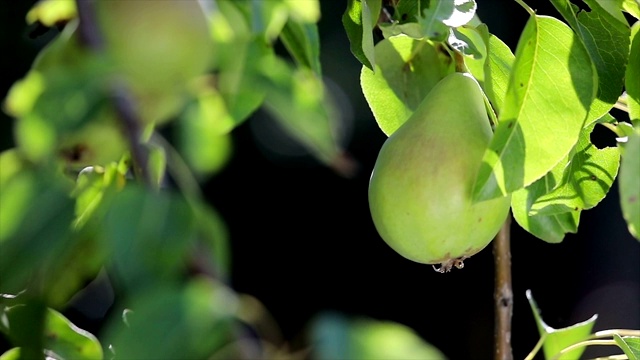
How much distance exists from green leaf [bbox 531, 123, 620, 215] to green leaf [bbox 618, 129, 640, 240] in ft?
0.47

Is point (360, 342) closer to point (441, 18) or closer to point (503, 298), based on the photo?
point (441, 18)

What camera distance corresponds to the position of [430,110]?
2.24ft

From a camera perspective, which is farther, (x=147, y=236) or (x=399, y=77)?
(x=399, y=77)

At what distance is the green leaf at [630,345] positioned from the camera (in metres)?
0.68

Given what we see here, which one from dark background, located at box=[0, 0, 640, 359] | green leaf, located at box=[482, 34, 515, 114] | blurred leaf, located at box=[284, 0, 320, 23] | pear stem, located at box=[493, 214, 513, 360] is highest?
blurred leaf, located at box=[284, 0, 320, 23]

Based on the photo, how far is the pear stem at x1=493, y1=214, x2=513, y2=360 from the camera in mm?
809

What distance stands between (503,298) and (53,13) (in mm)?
451

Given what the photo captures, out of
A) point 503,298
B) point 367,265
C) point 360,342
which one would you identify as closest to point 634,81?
point 503,298

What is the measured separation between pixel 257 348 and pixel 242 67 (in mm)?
169

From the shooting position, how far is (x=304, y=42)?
587 mm

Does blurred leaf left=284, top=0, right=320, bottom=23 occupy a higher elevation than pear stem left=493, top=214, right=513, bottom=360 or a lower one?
higher

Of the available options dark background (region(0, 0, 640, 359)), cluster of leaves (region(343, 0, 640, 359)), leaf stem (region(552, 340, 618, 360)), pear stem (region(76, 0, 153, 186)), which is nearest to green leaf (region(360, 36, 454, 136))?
cluster of leaves (region(343, 0, 640, 359))

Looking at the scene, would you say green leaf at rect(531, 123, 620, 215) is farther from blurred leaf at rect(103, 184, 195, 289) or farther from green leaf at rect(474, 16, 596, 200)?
blurred leaf at rect(103, 184, 195, 289)

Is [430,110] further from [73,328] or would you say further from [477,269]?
[477,269]
